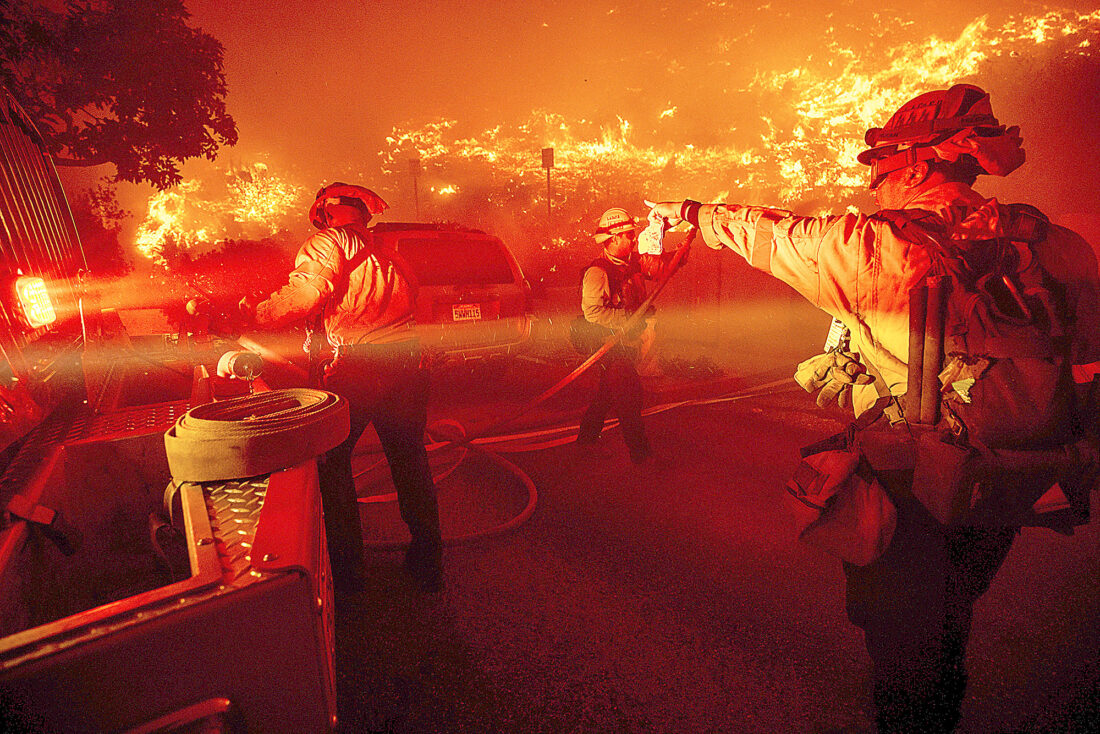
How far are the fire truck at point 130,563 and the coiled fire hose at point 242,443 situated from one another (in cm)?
5

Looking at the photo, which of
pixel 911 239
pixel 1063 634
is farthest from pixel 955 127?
pixel 1063 634

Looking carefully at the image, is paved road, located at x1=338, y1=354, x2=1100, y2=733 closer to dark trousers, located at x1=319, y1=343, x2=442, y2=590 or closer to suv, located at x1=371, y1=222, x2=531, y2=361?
dark trousers, located at x1=319, y1=343, x2=442, y2=590

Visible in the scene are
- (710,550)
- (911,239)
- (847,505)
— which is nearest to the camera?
(911,239)

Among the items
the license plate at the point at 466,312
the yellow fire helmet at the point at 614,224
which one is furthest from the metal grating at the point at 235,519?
the license plate at the point at 466,312

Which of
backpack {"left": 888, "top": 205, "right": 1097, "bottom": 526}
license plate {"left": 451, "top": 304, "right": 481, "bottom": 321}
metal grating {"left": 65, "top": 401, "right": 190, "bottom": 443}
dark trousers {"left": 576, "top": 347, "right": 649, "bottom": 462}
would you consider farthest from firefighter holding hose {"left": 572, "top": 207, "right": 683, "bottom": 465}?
metal grating {"left": 65, "top": 401, "right": 190, "bottom": 443}

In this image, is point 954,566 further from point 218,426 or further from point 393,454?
point 393,454

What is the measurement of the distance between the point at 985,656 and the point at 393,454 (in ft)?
9.81

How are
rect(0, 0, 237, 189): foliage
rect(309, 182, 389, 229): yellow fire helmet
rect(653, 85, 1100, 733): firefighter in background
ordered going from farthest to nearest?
rect(0, 0, 237, 189): foliage, rect(309, 182, 389, 229): yellow fire helmet, rect(653, 85, 1100, 733): firefighter in background

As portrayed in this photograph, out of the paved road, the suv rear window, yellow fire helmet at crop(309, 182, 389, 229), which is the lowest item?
the paved road

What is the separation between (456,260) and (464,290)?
1.77 ft

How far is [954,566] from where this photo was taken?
1743 millimetres

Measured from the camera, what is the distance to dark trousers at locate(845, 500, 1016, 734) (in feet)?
5.55

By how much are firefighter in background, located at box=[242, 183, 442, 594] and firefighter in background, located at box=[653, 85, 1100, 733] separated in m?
1.86

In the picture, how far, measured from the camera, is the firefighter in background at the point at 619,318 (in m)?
4.38
